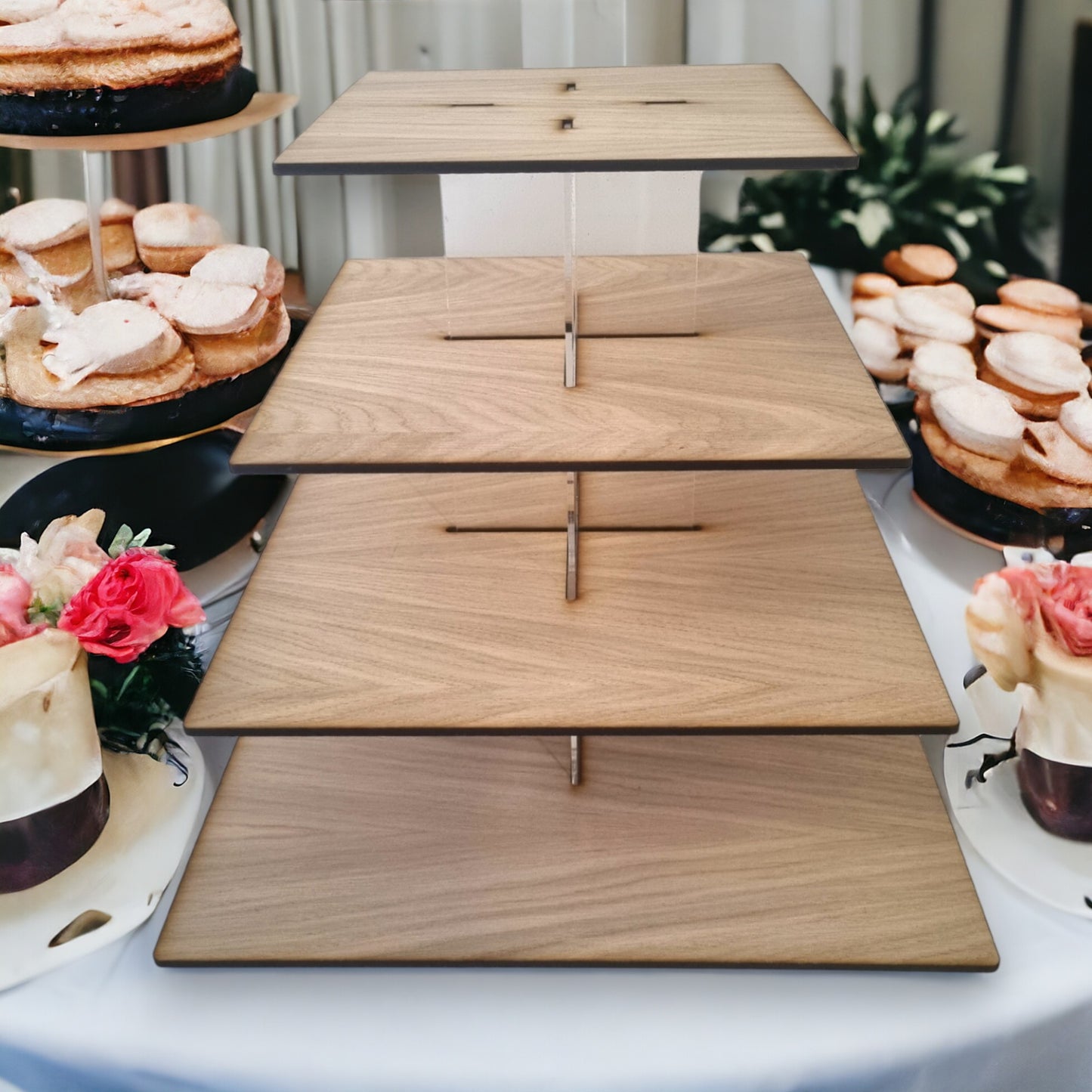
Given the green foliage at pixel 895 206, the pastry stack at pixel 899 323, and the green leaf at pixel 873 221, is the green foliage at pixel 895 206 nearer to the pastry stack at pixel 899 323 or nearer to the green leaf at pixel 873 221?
the green leaf at pixel 873 221

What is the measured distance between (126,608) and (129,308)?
38 cm

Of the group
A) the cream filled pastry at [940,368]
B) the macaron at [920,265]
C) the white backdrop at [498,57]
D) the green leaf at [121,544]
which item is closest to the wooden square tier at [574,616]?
the green leaf at [121,544]

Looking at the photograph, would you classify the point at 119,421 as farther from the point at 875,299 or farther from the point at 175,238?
the point at 875,299

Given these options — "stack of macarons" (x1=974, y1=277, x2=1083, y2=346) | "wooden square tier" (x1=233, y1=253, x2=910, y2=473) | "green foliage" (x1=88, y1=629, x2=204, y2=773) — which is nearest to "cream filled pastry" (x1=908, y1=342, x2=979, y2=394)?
"stack of macarons" (x1=974, y1=277, x2=1083, y2=346)

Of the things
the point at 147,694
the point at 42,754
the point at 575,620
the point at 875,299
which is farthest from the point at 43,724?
the point at 875,299

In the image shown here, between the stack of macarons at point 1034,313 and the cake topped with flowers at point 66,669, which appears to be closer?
the cake topped with flowers at point 66,669

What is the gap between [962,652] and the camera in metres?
0.98

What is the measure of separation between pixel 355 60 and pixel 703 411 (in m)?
1.05

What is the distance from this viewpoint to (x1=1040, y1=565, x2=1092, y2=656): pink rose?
689mm

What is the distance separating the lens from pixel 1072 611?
70cm

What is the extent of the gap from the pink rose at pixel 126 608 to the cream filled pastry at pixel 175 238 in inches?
21.0

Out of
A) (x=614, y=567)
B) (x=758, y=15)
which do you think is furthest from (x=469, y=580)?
(x=758, y=15)

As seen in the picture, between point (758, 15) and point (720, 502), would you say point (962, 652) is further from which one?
point (758, 15)

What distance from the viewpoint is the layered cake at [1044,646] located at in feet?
2.28
